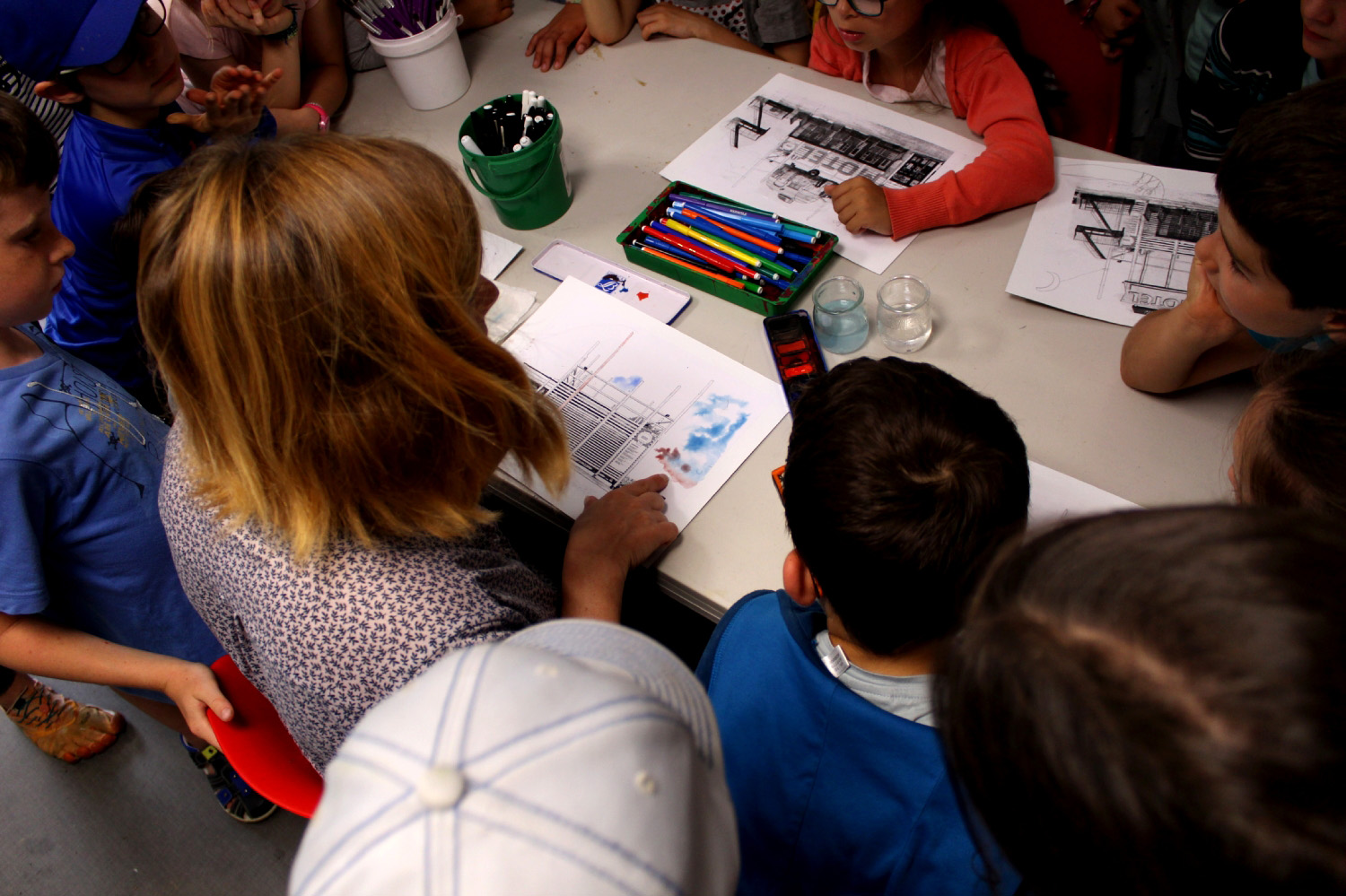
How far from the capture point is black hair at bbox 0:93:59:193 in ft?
2.72

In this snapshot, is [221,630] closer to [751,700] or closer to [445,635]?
[445,635]

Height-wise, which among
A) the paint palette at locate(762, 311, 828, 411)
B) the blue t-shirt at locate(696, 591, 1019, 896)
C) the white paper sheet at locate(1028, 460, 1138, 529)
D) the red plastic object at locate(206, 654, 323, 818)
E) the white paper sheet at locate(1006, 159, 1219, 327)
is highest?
the white paper sheet at locate(1006, 159, 1219, 327)

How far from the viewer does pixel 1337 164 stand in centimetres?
70

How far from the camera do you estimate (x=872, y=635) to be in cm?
61

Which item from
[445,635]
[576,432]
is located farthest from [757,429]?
[445,635]

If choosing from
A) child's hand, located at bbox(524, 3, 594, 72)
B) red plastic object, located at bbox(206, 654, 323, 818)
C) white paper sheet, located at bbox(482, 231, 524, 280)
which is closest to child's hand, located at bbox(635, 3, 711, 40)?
child's hand, located at bbox(524, 3, 594, 72)

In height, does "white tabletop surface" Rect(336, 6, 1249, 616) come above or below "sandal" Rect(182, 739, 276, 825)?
above

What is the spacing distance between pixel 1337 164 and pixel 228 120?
54.9 inches

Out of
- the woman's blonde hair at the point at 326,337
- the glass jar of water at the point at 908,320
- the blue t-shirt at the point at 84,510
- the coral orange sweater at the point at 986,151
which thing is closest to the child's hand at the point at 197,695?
the blue t-shirt at the point at 84,510

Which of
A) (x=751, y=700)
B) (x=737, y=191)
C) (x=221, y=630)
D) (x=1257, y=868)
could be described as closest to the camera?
(x=1257, y=868)

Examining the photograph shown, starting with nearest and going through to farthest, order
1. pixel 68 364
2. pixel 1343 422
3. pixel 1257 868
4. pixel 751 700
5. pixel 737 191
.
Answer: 1. pixel 1257 868
2. pixel 1343 422
3. pixel 751 700
4. pixel 68 364
5. pixel 737 191

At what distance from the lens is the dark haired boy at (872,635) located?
1.86 feet

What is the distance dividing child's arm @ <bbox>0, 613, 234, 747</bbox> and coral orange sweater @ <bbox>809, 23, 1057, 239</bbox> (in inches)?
41.4

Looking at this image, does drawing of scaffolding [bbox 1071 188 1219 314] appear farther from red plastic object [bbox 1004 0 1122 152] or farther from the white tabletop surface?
red plastic object [bbox 1004 0 1122 152]
